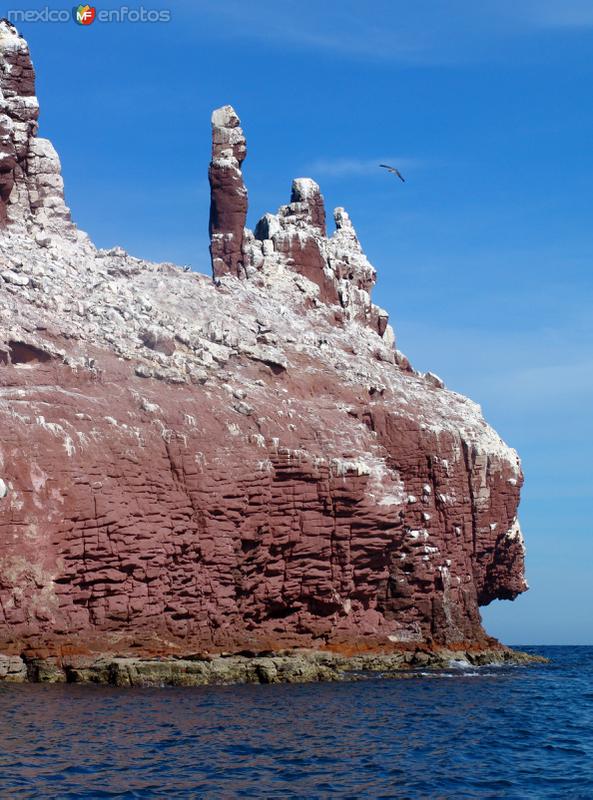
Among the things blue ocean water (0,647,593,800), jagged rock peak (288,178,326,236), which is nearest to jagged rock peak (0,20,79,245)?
jagged rock peak (288,178,326,236)

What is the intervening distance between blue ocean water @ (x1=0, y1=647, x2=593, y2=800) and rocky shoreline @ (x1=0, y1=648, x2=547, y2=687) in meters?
1.58

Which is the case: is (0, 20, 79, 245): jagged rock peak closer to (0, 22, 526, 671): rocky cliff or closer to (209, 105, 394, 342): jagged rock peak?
(0, 22, 526, 671): rocky cliff

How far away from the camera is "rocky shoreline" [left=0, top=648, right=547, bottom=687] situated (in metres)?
46.7

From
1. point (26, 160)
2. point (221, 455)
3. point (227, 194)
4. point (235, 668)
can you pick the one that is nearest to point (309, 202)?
point (227, 194)

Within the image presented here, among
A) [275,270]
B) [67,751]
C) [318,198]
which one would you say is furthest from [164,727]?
[318,198]

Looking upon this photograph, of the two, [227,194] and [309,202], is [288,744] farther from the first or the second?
[309,202]

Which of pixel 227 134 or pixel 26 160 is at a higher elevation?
pixel 227 134

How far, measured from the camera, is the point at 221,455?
55.7 metres

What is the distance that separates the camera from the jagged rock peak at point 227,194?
250ft

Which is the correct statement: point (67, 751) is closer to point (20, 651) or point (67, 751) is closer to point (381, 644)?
point (20, 651)

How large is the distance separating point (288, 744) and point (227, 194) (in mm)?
47583

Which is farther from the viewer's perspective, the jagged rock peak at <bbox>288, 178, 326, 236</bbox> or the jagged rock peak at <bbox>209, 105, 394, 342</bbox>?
the jagged rock peak at <bbox>288, 178, 326, 236</bbox>

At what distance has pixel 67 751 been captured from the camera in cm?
3147

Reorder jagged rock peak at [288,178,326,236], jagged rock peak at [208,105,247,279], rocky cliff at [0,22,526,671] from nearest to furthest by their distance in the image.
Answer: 1. rocky cliff at [0,22,526,671]
2. jagged rock peak at [208,105,247,279]
3. jagged rock peak at [288,178,326,236]
